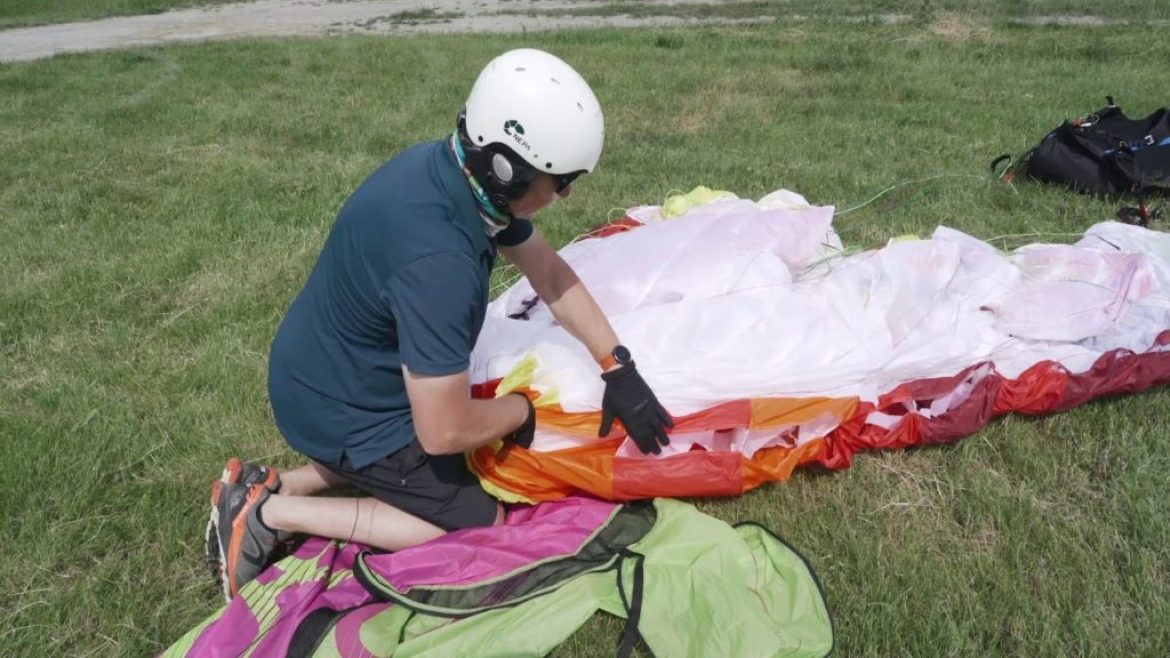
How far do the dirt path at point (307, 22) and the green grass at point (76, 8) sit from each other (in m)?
0.75

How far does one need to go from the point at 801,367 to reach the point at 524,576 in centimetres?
126

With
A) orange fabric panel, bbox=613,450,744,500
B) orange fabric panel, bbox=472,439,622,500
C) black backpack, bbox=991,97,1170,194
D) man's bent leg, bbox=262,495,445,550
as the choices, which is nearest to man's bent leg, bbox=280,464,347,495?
man's bent leg, bbox=262,495,445,550

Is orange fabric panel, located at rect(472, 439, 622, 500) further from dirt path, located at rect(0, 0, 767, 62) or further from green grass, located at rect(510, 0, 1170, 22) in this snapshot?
dirt path, located at rect(0, 0, 767, 62)

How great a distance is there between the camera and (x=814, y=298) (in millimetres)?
3574

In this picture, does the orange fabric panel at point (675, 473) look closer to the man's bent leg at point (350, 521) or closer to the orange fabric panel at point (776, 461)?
the orange fabric panel at point (776, 461)

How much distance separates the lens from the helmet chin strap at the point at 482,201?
8.05 feet

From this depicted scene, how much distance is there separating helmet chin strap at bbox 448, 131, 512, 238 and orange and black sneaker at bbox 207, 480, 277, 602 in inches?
47.7

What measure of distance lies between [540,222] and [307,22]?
13769 millimetres

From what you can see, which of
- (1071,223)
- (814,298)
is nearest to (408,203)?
(814,298)

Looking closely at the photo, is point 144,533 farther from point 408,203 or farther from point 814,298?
point 814,298

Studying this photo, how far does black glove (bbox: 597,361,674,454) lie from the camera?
2938mm

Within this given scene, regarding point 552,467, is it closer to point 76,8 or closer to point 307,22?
point 307,22

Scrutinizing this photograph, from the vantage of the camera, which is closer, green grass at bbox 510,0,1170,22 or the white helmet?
the white helmet

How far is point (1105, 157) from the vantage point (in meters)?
5.40
